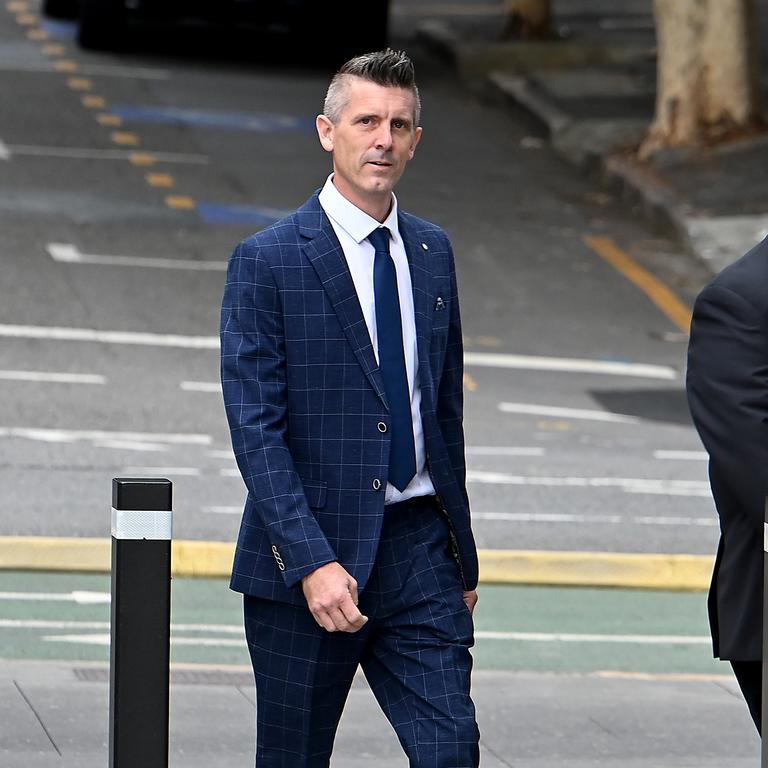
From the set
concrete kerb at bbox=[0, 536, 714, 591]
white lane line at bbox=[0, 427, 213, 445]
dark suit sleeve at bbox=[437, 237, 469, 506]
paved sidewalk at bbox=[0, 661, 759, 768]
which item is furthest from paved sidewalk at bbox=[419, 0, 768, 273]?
dark suit sleeve at bbox=[437, 237, 469, 506]

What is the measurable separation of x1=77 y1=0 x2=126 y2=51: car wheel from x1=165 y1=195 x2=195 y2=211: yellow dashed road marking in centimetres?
647

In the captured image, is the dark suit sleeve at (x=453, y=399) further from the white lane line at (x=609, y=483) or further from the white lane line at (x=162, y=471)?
the white lane line at (x=609, y=483)

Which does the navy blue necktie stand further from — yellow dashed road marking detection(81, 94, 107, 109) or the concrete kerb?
yellow dashed road marking detection(81, 94, 107, 109)

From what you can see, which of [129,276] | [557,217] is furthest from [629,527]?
[557,217]

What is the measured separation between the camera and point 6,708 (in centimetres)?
656

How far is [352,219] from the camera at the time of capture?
4617 millimetres

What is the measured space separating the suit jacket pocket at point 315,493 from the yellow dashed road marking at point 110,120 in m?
19.9

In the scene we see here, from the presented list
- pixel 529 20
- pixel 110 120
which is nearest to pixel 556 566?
pixel 110 120

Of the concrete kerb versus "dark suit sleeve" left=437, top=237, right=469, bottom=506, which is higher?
"dark suit sleeve" left=437, top=237, right=469, bottom=506

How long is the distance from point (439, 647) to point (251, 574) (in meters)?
0.45

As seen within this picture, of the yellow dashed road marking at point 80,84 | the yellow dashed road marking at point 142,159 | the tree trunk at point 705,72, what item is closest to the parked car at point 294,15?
the yellow dashed road marking at point 80,84

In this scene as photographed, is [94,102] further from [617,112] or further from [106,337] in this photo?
[106,337]

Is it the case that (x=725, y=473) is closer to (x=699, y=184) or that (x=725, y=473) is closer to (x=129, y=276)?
(x=129, y=276)

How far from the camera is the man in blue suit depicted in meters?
4.47
